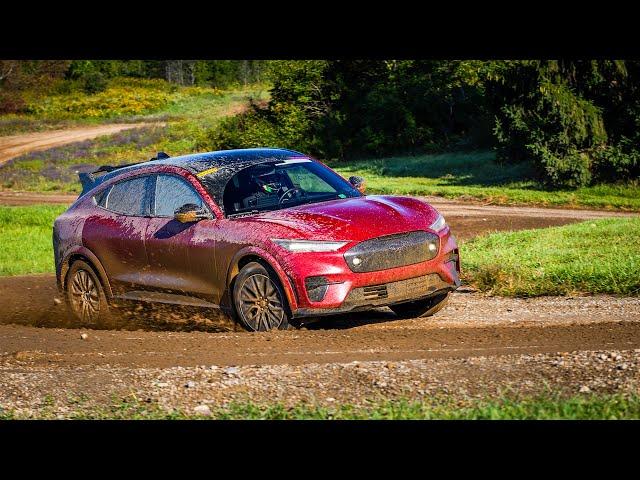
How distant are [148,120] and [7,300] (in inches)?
2120

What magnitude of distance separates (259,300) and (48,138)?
5192cm

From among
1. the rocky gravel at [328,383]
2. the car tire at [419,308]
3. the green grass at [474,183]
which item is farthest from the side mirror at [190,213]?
the green grass at [474,183]

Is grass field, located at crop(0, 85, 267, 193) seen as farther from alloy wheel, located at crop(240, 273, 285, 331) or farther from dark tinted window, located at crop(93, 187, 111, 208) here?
alloy wheel, located at crop(240, 273, 285, 331)

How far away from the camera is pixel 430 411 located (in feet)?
20.0

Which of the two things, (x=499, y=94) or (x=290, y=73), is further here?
(x=290, y=73)

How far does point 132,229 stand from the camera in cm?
1088

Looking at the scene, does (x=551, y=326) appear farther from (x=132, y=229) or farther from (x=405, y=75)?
(x=405, y=75)

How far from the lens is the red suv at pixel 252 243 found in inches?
364

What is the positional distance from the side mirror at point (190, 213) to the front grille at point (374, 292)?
6.05 ft

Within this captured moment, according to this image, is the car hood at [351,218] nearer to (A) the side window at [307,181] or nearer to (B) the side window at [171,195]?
(A) the side window at [307,181]

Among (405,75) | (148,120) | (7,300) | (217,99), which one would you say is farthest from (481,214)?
(217,99)

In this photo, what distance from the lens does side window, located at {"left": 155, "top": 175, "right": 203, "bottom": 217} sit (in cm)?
1047

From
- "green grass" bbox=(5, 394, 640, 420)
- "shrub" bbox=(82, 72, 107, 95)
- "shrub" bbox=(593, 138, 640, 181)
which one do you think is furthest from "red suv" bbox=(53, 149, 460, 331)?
"shrub" bbox=(82, 72, 107, 95)

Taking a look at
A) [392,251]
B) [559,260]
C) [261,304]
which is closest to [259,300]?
[261,304]
